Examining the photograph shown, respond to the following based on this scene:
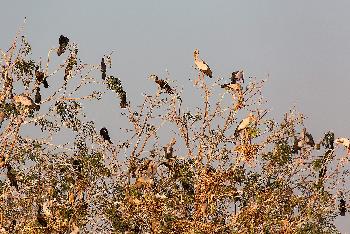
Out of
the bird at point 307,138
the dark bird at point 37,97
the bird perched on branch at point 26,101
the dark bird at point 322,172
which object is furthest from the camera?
the bird at point 307,138

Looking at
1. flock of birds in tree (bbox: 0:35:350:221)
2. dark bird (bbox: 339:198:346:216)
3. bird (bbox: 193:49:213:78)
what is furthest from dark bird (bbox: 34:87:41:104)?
dark bird (bbox: 339:198:346:216)

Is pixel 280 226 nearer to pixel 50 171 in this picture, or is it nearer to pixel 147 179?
pixel 147 179

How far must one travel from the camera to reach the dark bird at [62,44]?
7.13m

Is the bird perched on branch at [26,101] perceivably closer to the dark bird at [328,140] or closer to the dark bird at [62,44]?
the dark bird at [62,44]

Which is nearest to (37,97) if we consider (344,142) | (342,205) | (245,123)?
(245,123)

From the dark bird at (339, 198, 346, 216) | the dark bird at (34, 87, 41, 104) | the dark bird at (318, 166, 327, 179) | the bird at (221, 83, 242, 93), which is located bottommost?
the dark bird at (339, 198, 346, 216)

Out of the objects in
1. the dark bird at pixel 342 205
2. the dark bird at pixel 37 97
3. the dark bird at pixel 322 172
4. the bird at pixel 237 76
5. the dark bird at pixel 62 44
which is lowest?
the dark bird at pixel 342 205

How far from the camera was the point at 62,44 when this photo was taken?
7.32 metres

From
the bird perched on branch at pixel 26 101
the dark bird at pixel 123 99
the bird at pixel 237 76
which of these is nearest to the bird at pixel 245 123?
the bird at pixel 237 76

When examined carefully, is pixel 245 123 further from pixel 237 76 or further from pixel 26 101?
pixel 26 101

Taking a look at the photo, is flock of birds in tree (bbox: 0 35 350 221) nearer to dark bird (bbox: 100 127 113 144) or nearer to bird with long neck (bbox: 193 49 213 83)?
bird with long neck (bbox: 193 49 213 83)

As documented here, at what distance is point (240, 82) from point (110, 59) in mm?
2003

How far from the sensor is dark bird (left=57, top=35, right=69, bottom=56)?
7.13 metres

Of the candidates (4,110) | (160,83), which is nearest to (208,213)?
(160,83)
